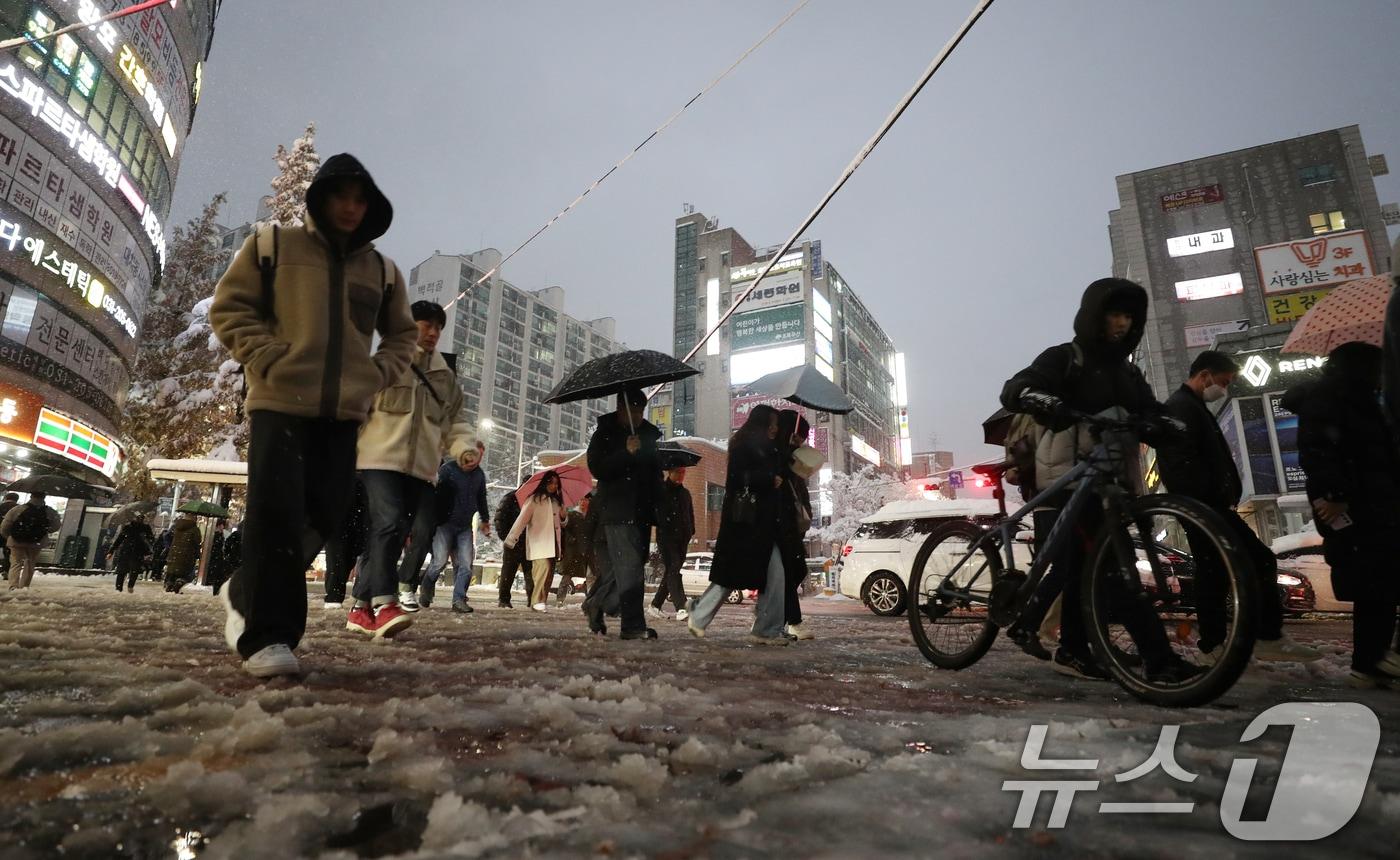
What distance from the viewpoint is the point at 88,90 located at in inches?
821

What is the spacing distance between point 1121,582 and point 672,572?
6.42 m

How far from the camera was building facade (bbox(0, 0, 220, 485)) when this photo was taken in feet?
60.9

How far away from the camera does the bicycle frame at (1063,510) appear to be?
8.95 ft

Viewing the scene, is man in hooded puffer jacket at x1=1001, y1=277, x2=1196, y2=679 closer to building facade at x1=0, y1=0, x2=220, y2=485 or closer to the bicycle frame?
the bicycle frame

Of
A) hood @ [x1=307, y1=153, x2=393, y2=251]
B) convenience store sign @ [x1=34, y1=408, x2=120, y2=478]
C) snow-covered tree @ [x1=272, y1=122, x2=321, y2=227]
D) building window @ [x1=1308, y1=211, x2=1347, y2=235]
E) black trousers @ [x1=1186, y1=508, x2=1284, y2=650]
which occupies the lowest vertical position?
black trousers @ [x1=1186, y1=508, x2=1284, y2=650]

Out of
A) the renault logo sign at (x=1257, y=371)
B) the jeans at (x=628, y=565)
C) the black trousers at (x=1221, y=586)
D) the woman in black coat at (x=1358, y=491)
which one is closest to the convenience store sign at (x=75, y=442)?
the jeans at (x=628, y=565)

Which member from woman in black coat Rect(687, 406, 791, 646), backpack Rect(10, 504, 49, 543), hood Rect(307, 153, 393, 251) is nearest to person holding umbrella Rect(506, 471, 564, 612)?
woman in black coat Rect(687, 406, 791, 646)

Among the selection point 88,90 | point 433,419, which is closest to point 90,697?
point 433,419

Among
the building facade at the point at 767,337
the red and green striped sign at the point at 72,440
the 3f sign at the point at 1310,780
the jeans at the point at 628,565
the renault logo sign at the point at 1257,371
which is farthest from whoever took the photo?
the building facade at the point at 767,337

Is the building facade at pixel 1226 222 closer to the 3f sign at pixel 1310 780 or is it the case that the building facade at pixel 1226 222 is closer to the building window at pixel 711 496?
the building window at pixel 711 496

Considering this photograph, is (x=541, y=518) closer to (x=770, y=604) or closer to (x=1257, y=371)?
(x=770, y=604)

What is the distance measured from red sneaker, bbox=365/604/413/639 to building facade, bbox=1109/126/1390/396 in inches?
1595

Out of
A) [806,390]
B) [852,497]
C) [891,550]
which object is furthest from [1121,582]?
[852,497]

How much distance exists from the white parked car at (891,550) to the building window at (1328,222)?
40.2m
